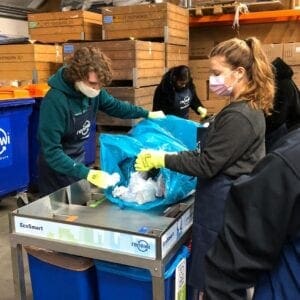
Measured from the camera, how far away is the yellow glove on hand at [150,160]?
4.83 ft

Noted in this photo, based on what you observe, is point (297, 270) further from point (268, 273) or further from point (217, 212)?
point (217, 212)

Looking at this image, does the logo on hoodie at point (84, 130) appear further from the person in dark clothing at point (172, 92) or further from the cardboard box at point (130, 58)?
the cardboard box at point (130, 58)

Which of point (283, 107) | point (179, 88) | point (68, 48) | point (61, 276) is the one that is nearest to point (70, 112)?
point (61, 276)

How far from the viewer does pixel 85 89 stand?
203cm

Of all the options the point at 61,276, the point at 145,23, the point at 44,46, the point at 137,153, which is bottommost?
the point at 61,276

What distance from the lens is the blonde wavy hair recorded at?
1388 millimetres

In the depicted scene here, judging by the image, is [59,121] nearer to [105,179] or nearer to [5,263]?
[105,179]

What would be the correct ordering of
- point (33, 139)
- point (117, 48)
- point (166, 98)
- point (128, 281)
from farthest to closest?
point (117, 48)
point (33, 139)
point (166, 98)
point (128, 281)

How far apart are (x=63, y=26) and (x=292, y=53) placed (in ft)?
8.50

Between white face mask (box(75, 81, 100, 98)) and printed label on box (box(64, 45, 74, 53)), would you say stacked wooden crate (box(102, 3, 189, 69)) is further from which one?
white face mask (box(75, 81, 100, 98))

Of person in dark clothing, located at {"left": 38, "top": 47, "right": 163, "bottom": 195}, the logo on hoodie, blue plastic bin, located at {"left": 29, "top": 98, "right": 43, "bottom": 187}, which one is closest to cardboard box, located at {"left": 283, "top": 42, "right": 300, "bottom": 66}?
blue plastic bin, located at {"left": 29, "top": 98, "right": 43, "bottom": 187}

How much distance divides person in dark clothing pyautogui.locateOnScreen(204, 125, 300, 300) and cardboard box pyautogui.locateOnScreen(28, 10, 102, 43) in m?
4.16

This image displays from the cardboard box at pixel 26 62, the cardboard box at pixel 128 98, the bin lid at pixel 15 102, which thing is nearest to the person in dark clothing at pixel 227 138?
the bin lid at pixel 15 102

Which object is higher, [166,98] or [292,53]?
[292,53]
